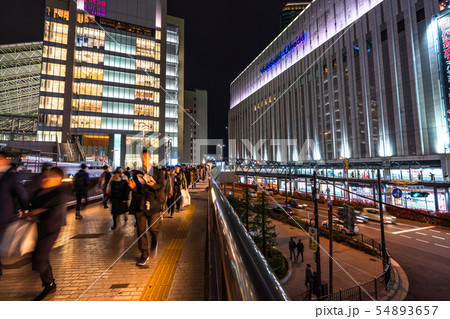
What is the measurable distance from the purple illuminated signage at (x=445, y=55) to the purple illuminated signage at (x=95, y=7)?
66.0 metres

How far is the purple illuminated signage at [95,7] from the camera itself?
51.7 meters

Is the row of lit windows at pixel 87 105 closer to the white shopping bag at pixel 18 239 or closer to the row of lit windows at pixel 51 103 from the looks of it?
the row of lit windows at pixel 51 103

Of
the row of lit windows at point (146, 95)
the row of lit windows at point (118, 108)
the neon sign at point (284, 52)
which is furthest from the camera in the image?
the neon sign at point (284, 52)

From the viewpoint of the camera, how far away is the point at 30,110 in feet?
203

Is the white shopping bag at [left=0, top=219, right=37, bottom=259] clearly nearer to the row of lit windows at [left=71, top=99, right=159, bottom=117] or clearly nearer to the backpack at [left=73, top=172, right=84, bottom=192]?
the backpack at [left=73, top=172, right=84, bottom=192]

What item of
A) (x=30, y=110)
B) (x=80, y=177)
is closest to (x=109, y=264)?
(x=80, y=177)

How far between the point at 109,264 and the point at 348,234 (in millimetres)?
22807

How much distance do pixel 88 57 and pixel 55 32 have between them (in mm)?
7838

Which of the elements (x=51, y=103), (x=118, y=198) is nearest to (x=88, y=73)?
(x=51, y=103)

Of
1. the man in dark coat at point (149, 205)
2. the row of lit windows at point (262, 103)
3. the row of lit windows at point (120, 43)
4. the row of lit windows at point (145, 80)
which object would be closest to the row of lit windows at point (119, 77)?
the row of lit windows at point (145, 80)

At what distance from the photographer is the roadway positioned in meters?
11.6

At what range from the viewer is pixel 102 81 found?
4947 cm

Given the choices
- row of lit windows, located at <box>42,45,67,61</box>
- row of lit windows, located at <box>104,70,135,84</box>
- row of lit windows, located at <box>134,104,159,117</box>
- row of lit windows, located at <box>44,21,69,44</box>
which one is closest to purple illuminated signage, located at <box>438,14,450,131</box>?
row of lit windows, located at <box>134,104,159,117</box>
